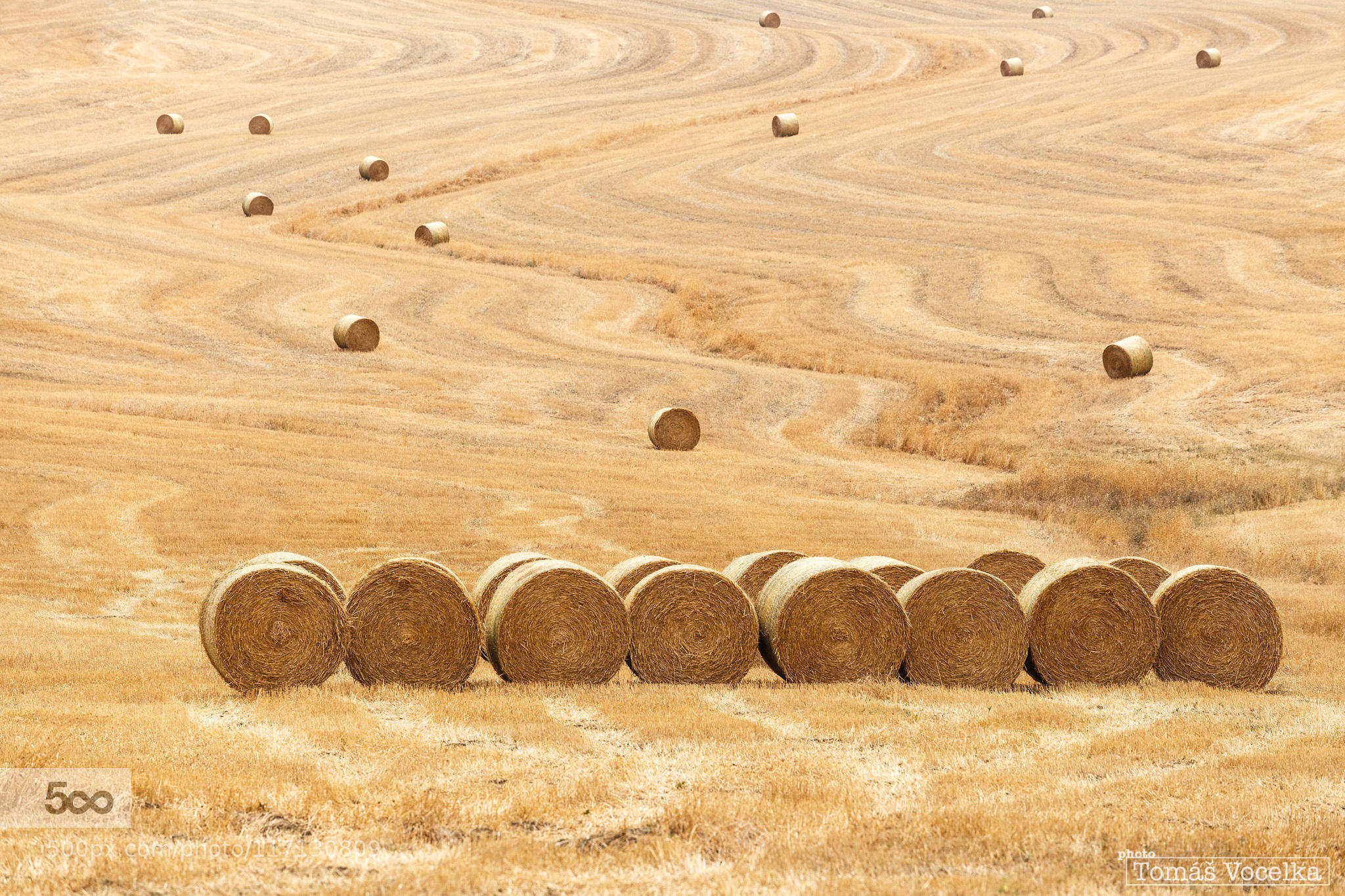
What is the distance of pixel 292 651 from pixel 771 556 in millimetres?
5524

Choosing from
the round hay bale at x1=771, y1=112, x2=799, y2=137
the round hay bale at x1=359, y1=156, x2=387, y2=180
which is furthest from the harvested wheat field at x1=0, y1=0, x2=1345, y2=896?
the round hay bale at x1=771, y1=112, x2=799, y2=137

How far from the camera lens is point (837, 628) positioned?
45.9 feet

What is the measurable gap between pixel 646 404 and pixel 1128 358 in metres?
12.3

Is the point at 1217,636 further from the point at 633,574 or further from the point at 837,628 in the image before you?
the point at 633,574

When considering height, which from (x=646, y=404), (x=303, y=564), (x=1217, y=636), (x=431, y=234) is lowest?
(x=646, y=404)

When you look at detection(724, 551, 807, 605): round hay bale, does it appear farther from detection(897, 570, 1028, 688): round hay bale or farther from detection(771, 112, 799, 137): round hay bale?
detection(771, 112, 799, 137): round hay bale

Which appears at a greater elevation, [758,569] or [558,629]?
[558,629]

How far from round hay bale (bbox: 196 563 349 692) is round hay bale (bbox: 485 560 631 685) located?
60.5 inches

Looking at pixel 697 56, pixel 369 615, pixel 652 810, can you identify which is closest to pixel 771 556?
pixel 369 615

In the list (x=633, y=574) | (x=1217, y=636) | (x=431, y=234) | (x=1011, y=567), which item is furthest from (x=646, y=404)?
(x=431, y=234)

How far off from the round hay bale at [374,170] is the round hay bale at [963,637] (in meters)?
55.4

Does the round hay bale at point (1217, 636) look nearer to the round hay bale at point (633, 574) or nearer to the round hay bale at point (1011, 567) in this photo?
the round hay bale at point (1011, 567)

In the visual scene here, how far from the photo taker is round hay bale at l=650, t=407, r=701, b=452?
31.8 m

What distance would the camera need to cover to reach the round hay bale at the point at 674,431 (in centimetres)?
3175
